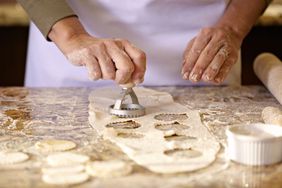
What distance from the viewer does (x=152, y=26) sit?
4.61 feet

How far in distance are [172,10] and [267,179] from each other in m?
0.70

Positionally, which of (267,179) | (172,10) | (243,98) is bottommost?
(267,179)

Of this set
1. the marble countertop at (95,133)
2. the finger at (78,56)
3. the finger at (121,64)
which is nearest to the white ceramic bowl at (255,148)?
the marble countertop at (95,133)

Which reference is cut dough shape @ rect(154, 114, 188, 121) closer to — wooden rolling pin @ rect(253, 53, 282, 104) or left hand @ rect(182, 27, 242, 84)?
left hand @ rect(182, 27, 242, 84)

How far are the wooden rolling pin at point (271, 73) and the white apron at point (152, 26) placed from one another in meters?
0.17

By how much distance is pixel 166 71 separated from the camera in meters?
1.43

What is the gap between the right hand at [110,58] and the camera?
1087 millimetres

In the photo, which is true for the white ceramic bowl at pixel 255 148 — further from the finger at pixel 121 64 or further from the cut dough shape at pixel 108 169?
the finger at pixel 121 64

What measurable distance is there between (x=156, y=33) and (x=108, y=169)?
67cm

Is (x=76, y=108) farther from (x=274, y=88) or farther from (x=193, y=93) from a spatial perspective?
(x=274, y=88)

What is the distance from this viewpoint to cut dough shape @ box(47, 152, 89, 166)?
33.2 inches

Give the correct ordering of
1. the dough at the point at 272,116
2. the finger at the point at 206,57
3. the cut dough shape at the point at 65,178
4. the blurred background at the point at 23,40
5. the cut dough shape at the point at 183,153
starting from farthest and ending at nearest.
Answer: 1. the blurred background at the point at 23,40
2. the finger at the point at 206,57
3. the dough at the point at 272,116
4. the cut dough shape at the point at 183,153
5. the cut dough shape at the point at 65,178

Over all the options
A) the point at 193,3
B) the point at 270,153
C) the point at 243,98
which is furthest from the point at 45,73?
the point at 270,153

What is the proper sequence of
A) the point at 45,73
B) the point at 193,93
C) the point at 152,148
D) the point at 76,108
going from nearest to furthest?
the point at 152,148, the point at 76,108, the point at 193,93, the point at 45,73
